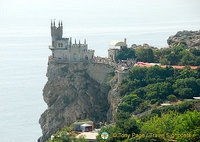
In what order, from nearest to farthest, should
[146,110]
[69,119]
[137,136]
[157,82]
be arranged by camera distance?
[137,136]
[146,110]
[157,82]
[69,119]

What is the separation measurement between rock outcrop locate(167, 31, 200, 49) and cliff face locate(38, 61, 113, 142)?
19819mm

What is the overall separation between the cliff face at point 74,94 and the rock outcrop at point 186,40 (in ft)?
65.0

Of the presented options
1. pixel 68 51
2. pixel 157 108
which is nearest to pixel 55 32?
pixel 68 51

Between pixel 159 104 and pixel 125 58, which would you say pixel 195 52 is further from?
pixel 159 104

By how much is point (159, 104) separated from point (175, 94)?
161 inches

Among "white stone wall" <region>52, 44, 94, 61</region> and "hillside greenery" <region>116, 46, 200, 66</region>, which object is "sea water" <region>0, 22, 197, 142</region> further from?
"hillside greenery" <region>116, 46, 200, 66</region>

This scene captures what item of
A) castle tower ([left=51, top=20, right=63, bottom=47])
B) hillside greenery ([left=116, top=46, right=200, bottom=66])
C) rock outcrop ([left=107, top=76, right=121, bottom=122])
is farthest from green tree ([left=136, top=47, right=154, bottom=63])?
castle tower ([left=51, top=20, right=63, bottom=47])

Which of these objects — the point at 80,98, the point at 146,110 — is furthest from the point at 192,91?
the point at 80,98

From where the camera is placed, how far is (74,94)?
102000mm

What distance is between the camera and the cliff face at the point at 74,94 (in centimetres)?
10031

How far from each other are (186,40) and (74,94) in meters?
28.6

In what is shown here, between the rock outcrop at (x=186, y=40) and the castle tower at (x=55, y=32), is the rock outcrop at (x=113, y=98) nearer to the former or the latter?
the castle tower at (x=55, y=32)

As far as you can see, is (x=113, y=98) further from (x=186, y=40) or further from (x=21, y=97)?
(x=21, y=97)

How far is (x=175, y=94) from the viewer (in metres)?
88.8
